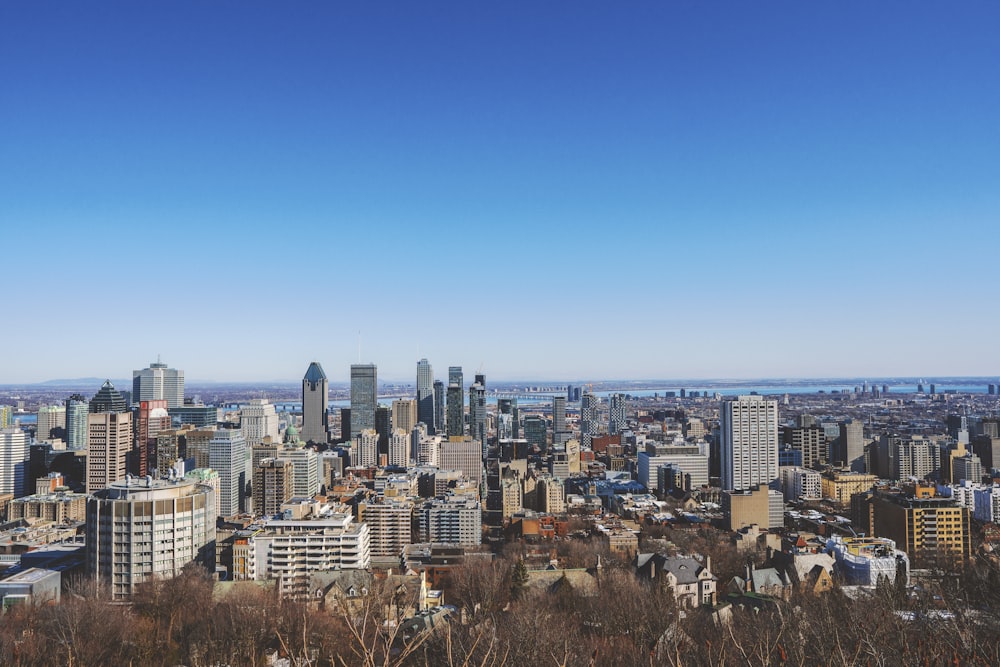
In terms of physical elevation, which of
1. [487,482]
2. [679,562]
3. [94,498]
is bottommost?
[487,482]

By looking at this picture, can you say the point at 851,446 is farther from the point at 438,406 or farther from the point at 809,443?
the point at 438,406

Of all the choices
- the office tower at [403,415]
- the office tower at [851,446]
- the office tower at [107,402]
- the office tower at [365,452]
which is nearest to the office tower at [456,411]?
the office tower at [403,415]

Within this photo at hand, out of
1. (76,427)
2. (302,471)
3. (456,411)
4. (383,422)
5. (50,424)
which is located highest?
(456,411)

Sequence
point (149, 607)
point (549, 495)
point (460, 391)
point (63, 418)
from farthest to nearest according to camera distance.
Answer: point (460, 391), point (63, 418), point (549, 495), point (149, 607)

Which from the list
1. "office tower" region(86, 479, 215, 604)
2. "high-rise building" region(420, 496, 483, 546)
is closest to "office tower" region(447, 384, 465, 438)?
"high-rise building" region(420, 496, 483, 546)

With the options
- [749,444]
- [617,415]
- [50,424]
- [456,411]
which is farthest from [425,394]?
[749,444]

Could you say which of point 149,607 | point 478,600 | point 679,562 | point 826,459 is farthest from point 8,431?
point 826,459

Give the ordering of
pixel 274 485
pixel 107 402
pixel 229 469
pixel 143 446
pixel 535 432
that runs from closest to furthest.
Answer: pixel 274 485 < pixel 229 469 < pixel 143 446 < pixel 107 402 < pixel 535 432

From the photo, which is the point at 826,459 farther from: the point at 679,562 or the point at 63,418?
the point at 63,418
